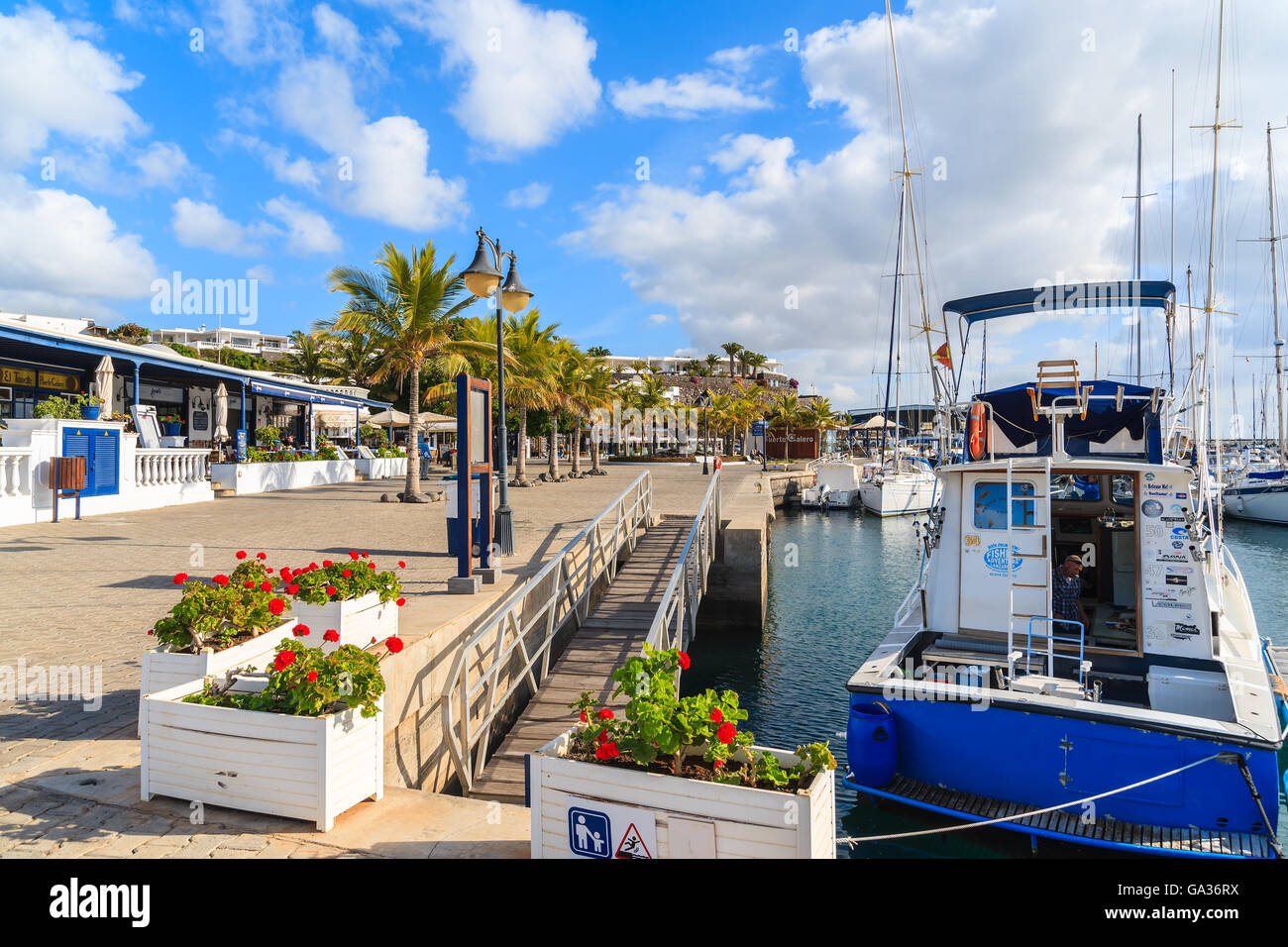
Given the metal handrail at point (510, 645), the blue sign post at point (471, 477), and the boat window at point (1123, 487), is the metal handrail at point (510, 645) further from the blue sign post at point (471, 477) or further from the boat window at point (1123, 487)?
the boat window at point (1123, 487)

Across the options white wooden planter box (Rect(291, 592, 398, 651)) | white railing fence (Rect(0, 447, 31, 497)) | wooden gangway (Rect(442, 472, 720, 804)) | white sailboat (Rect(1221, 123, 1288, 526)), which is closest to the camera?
white wooden planter box (Rect(291, 592, 398, 651))

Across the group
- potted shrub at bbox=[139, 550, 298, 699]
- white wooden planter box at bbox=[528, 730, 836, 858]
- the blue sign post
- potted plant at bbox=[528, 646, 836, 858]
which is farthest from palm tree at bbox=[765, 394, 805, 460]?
white wooden planter box at bbox=[528, 730, 836, 858]

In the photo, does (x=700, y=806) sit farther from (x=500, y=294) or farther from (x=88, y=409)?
(x=88, y=409)

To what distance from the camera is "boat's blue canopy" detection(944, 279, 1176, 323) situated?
9453 millimetres

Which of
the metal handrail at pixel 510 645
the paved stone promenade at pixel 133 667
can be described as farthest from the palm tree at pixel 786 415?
the metal handrail at pixel 510 645

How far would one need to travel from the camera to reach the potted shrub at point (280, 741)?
4324 millimetres

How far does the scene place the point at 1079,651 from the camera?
8.34 m

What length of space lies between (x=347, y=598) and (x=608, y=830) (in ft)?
12.7

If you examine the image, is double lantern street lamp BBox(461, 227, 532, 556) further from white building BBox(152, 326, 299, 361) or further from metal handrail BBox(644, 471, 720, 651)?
white building BBox(152, 326, 299, 361)

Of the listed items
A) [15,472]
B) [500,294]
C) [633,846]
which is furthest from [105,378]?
[633,846]

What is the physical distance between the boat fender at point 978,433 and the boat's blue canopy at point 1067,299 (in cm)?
235

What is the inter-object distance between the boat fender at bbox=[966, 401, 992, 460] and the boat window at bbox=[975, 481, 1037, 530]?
0.46m
